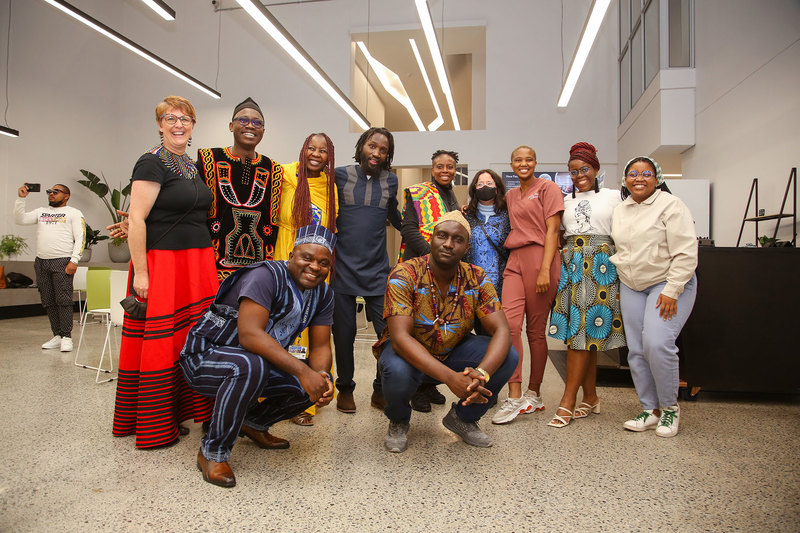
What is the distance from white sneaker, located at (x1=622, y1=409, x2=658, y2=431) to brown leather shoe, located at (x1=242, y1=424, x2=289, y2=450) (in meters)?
1.72

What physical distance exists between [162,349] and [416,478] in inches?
48.2

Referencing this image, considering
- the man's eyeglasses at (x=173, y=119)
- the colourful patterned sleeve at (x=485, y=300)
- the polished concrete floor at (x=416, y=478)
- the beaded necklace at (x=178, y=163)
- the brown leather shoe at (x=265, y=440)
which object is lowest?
the polished concrete floor at (x=416, y=478)

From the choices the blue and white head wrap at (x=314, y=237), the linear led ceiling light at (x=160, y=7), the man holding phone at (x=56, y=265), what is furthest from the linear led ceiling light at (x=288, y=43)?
the blue and white head wrap at (x=314, y=237)

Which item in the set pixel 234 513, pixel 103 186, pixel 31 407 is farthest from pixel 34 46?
pixel 234 513

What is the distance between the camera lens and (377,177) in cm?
280

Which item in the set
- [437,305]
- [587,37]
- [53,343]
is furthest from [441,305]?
[587,37]

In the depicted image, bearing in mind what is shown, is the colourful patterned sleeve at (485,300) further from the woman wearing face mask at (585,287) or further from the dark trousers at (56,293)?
the dark trousers at (56,293)

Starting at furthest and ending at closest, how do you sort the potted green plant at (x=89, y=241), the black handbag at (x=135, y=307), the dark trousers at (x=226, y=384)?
the potted green plant at (x=89, y=241)
the black handbag at (x=135, y=307)
the dark trousers at (x=226, y=384)

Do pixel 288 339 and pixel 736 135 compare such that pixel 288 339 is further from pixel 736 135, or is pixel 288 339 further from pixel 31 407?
pixel 736 135

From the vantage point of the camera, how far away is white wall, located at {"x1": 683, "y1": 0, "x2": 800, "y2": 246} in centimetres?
445

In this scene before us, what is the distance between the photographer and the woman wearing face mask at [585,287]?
2.65 meters

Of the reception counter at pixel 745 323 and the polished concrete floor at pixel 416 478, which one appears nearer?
the polished concrete floor at pixel 416 478

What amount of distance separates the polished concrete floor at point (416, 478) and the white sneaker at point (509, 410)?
0.05 m

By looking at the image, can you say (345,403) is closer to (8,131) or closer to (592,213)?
(592,213)
